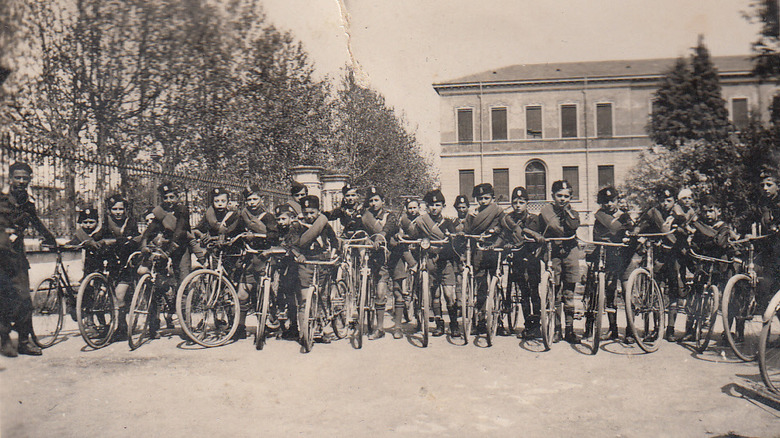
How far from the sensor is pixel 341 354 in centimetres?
554

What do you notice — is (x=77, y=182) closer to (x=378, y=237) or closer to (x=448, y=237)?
(x=378, y=237)

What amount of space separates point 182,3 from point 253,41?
1.82m

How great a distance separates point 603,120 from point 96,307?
81.1ft

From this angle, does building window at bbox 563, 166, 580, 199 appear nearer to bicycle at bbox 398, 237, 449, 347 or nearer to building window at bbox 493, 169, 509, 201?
building window at bbox 493, 169, 509, 201

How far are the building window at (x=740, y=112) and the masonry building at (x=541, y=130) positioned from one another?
47.4 feet

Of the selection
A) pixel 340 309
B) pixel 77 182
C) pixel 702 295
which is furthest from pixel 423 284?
pixel 77 182

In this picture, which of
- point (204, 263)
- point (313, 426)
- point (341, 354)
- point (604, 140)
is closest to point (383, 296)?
point (341, 354)

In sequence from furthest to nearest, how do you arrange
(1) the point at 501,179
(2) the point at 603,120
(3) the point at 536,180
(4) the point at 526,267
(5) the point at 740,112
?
(1) the point at 501,179 → (3) the point at 536,180 → (2) the point at 603,120 → (4) the point at 526,267 → (5) the point at 740,112

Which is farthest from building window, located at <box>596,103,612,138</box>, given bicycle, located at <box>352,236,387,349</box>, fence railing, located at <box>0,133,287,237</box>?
bicycle, located at <box>352,236,387,349</box>

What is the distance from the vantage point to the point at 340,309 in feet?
20.7

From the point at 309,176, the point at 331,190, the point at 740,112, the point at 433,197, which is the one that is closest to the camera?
the point at 740,112

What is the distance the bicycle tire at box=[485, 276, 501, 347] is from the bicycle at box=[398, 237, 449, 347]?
663 millimetres

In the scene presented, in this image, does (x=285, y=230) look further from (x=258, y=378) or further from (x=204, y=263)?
(x=258, y=378)

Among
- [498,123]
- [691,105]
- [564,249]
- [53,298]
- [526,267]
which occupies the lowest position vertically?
[53,298]
